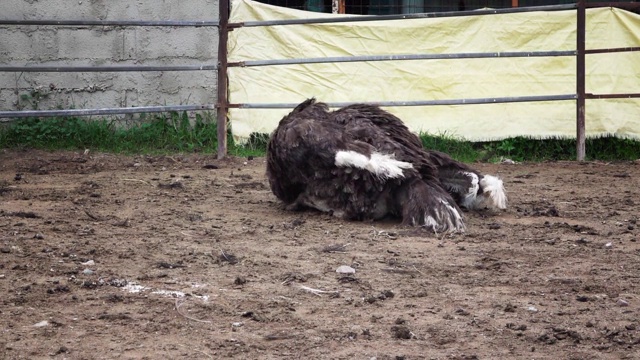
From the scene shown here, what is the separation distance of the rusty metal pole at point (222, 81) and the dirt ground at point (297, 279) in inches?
59.6

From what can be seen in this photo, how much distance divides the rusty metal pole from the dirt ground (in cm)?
151

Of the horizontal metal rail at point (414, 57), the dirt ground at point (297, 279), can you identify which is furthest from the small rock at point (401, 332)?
the horizontal metal rail at point (414, 57)

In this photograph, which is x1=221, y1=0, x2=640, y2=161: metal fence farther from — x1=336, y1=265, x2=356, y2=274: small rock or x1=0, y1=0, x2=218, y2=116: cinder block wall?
x1=336, y1=265, x2=356, y2=274: small rock

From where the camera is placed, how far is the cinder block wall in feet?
30.7

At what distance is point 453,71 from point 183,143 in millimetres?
2627

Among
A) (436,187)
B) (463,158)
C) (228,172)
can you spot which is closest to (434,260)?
(436,187)

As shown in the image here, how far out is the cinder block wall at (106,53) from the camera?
368 inches

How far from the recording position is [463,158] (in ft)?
28.9

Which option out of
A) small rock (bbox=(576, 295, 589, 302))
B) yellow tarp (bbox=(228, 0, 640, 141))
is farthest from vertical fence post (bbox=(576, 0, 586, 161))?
small rock (bbox=(576, 295, 589, 302))

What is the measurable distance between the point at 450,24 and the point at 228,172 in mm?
2760

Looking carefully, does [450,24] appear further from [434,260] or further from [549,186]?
[434,260]

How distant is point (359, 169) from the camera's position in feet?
18.4

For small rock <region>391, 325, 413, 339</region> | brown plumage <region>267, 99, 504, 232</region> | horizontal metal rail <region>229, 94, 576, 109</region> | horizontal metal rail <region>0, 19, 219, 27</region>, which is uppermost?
horizontal metal rail <region>0, 19, 219, 27</region>

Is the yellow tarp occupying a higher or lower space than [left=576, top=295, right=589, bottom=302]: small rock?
higher
